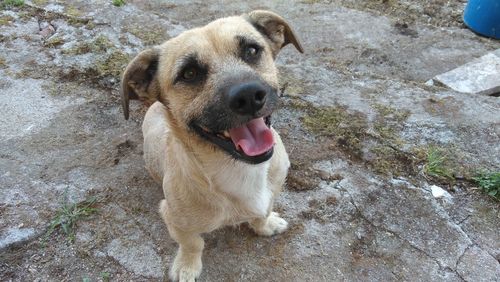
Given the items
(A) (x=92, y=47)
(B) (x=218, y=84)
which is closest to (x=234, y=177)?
(B) (x=218, y=84)

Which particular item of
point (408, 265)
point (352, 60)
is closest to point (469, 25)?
point (352, 60)

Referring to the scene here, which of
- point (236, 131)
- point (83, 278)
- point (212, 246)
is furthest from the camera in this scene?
point (212, 246)

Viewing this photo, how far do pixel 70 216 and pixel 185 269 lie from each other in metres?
1.17

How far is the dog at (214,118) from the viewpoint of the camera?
271 cm

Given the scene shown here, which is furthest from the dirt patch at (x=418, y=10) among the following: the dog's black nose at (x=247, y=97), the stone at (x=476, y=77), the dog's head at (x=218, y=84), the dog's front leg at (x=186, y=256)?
the dog's front leg at (x=186, y=256)

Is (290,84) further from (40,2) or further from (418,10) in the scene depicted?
(40,2)

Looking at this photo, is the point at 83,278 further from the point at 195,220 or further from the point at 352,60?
the point at 352,60

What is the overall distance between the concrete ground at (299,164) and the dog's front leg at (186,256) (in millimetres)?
116

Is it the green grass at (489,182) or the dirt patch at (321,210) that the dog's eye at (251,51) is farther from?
the green grass at (489,182)

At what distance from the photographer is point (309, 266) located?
11.2 feet

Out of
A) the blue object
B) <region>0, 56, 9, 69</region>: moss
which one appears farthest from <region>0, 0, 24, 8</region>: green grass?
the blue object

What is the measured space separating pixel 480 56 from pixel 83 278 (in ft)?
18.4

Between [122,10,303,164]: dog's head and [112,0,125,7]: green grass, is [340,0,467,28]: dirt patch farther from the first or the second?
[122,10,303,164]: dog's head

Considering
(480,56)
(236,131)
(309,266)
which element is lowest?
(309,266)
